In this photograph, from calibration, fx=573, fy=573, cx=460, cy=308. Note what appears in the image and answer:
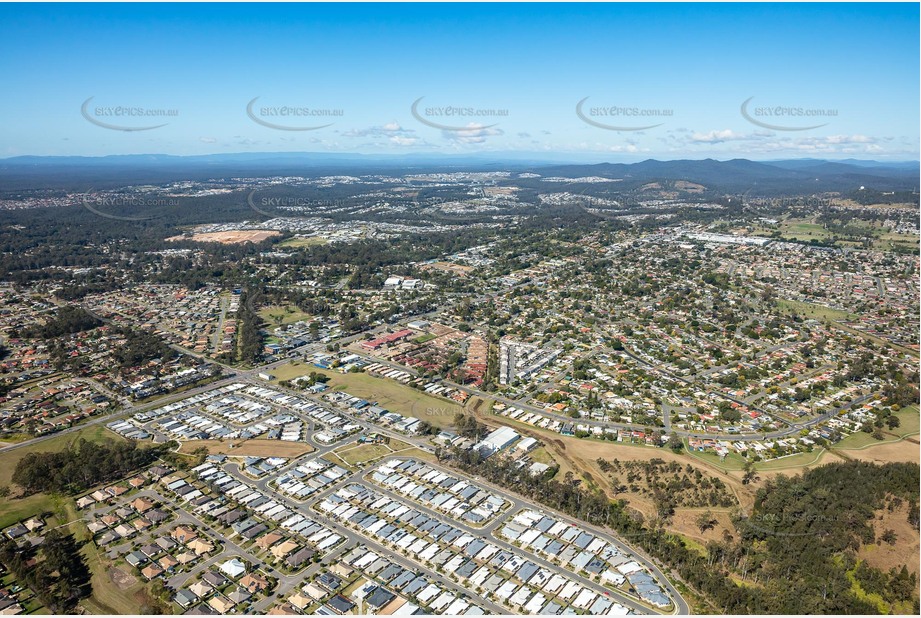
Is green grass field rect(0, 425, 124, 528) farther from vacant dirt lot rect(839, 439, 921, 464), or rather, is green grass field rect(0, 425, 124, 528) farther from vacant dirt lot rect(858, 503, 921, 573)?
vacant dirt lot rect(839, 439, 921, 464)

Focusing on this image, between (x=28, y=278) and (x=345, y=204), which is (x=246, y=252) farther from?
Result: (x=345, y=204)

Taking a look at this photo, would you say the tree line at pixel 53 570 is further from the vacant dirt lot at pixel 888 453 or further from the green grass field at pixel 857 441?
the green grass field at pixel 857 441

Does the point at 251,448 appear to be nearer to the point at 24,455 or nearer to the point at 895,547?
the point at 24,455

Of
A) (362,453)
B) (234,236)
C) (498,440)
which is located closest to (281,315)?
(362,453)

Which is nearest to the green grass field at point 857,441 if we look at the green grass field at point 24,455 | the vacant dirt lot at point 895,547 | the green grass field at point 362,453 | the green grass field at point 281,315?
the vacant dirt lot at point 895,547

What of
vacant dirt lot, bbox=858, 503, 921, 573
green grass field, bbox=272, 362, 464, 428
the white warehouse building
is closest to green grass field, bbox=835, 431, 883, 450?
vacant dirt lot, bbox=858, 503, 921, 573

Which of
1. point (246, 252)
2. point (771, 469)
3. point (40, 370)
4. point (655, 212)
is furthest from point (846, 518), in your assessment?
point (655, 212)
